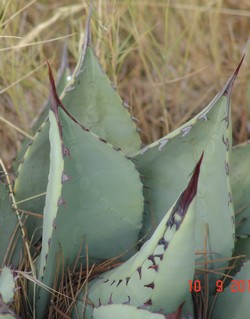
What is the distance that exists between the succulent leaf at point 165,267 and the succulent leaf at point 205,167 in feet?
0.57

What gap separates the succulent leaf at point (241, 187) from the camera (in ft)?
3.73

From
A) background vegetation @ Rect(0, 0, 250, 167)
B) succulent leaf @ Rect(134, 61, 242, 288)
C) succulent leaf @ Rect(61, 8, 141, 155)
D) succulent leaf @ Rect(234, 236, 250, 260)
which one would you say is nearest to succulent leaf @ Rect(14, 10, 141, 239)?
succulent leaf @ Rect(61, 8, 141, 155)

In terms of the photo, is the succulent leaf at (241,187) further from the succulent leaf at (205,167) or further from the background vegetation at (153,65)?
the background vegetation at (153,65)

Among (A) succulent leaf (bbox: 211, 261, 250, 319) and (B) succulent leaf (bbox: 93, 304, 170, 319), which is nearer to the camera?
(B) succulent leaf (bbox: 93, 304, 170, 319)

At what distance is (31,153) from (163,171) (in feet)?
0.73

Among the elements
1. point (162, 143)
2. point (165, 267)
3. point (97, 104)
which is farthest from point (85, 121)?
point (165, 267)

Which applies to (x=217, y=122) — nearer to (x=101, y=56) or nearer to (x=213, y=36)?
(x=101, y=56)

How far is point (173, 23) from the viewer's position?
1.95m

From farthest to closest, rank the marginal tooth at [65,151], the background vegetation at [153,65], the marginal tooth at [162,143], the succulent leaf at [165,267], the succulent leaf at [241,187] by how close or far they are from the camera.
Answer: the background vegetation at [153,65], the succulent leaf at [241,187], the marginal tooth at [162,143], the marginal tooth at [65,151], the succulent leaf at [165,267]

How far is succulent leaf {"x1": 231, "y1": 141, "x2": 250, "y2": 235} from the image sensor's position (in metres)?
1.14

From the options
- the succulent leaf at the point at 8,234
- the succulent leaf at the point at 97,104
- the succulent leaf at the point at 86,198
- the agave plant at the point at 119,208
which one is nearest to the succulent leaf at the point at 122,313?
the agave plant at the point at 119,208

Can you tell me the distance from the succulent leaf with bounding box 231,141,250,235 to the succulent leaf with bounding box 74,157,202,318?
319 millimetres

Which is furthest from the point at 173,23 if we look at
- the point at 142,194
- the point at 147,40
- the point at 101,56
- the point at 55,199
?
the point at 55,199
